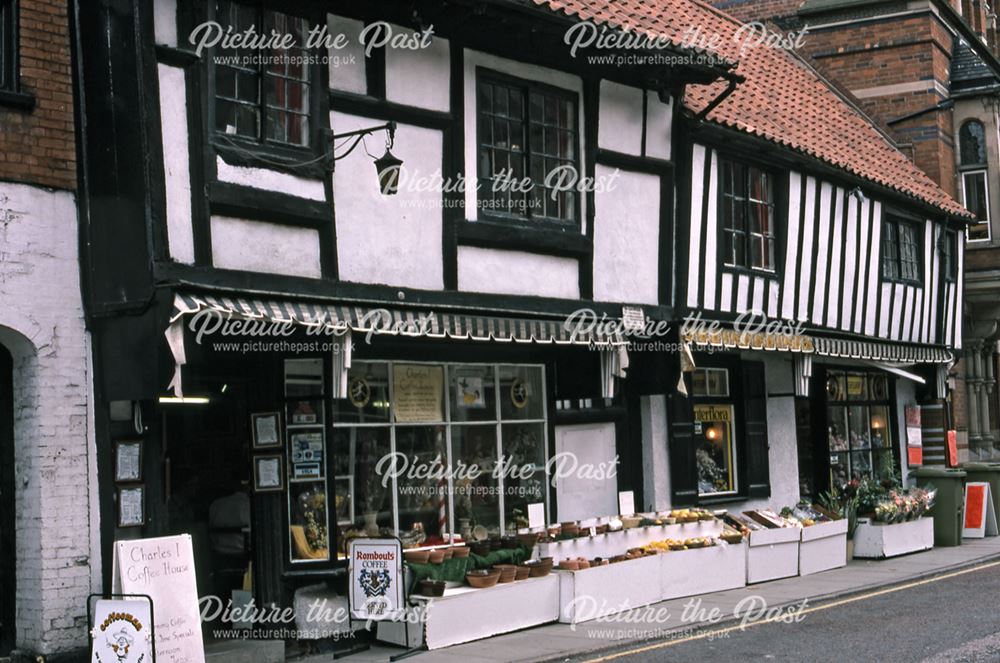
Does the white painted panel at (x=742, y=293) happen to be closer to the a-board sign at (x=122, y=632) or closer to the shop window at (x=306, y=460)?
the shop window at (x=306, y=460)

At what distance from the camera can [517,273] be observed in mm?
13281

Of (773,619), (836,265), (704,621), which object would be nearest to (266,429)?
(704,621)

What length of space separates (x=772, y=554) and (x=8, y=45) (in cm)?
1073

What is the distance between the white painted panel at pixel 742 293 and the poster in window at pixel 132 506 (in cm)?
927

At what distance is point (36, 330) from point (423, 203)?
4.04 m

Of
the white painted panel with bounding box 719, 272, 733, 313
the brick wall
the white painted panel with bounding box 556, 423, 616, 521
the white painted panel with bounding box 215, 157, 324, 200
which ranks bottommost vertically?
the white painted panel with bounding box 556, 423, 616, 521

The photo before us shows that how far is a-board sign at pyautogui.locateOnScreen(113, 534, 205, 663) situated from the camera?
941 centimetres

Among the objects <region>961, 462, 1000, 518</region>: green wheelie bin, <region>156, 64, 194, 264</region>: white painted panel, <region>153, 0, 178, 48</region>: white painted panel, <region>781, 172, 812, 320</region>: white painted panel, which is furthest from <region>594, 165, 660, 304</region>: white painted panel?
<region>961, 462, 1000, 518</region>: green wheelie bin

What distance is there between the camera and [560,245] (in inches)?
542

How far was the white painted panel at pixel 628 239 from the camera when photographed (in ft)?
47.3

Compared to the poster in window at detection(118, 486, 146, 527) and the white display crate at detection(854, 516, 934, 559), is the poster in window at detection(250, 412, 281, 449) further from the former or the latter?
the white display crate at detection(854, 516, 934, 559)

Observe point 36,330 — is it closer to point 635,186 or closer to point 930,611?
point 635,186

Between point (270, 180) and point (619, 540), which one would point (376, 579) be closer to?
point (270, 180)

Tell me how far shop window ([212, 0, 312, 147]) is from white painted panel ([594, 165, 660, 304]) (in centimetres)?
437
